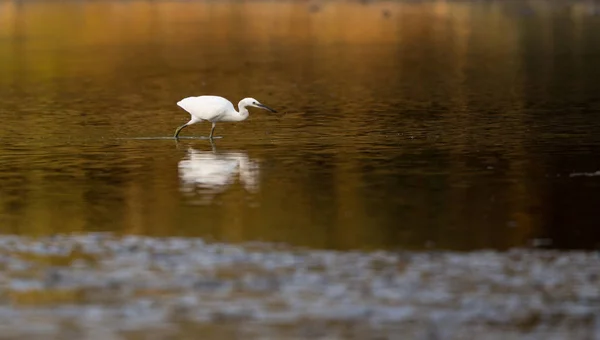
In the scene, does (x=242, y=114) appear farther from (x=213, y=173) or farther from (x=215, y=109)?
(x=213, y=173)

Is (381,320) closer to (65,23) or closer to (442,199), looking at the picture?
(442,199)

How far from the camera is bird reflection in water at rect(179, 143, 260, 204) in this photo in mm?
18203

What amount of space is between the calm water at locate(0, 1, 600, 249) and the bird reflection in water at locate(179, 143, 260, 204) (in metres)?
0.04

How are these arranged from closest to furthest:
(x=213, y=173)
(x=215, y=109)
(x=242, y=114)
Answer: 1. (x=213, y=173)
2. (x=215, y=109)
3. (x=242, y=114)

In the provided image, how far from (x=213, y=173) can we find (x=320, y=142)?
13.8 ft

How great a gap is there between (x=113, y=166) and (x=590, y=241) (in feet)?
28.5

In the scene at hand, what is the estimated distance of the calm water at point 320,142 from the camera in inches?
623

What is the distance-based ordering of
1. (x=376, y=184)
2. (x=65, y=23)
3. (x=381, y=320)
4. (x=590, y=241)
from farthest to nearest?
1. (x=65, y=23)
2. (x=376, y=184)
3. (x=590, y=241)
4. (x=381, y=320)

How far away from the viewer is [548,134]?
24438mm

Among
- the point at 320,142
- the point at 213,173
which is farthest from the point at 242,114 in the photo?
the point at 213,173

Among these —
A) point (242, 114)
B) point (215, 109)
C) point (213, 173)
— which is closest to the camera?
point (213, 173)

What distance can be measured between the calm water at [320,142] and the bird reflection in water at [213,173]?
4 centimetres

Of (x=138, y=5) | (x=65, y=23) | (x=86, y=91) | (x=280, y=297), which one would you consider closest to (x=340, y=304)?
(x=280, y=297)

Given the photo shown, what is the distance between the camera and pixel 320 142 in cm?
2378
